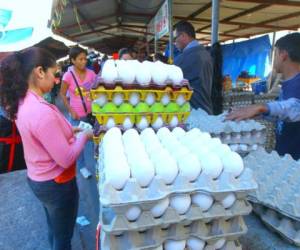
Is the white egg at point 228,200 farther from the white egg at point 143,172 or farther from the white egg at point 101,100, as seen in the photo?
the white egg at point 101,100

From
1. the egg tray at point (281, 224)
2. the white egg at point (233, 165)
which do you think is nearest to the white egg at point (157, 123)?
the egg tray at point (281, 224)

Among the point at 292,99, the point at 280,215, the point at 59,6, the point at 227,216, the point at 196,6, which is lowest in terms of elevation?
the point at 280,215

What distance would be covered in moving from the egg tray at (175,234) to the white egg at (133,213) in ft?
0.22

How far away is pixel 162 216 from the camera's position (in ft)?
3.47

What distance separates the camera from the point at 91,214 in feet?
9.95

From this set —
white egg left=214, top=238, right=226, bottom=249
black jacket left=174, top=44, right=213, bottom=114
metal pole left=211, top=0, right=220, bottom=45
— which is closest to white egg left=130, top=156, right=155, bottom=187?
white egg left=214, top=238, right=226, bottom=249

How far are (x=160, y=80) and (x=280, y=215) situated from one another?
3.74 feet

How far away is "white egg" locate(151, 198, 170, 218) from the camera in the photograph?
1.03m

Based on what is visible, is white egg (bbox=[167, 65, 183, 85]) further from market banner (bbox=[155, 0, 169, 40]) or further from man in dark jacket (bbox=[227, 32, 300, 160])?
market banner (bbox=[155, 0, 169, 40])

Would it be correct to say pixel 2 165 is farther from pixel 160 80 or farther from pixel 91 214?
pixel 160 80

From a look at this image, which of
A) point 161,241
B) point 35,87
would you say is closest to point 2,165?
point 35,87

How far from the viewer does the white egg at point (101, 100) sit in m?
1.99

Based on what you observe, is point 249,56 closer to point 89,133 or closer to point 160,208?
point 89,133

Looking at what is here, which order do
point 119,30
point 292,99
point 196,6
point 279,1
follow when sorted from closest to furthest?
point 292,99 → point 279,1 → point 196,6 → point 119,30
